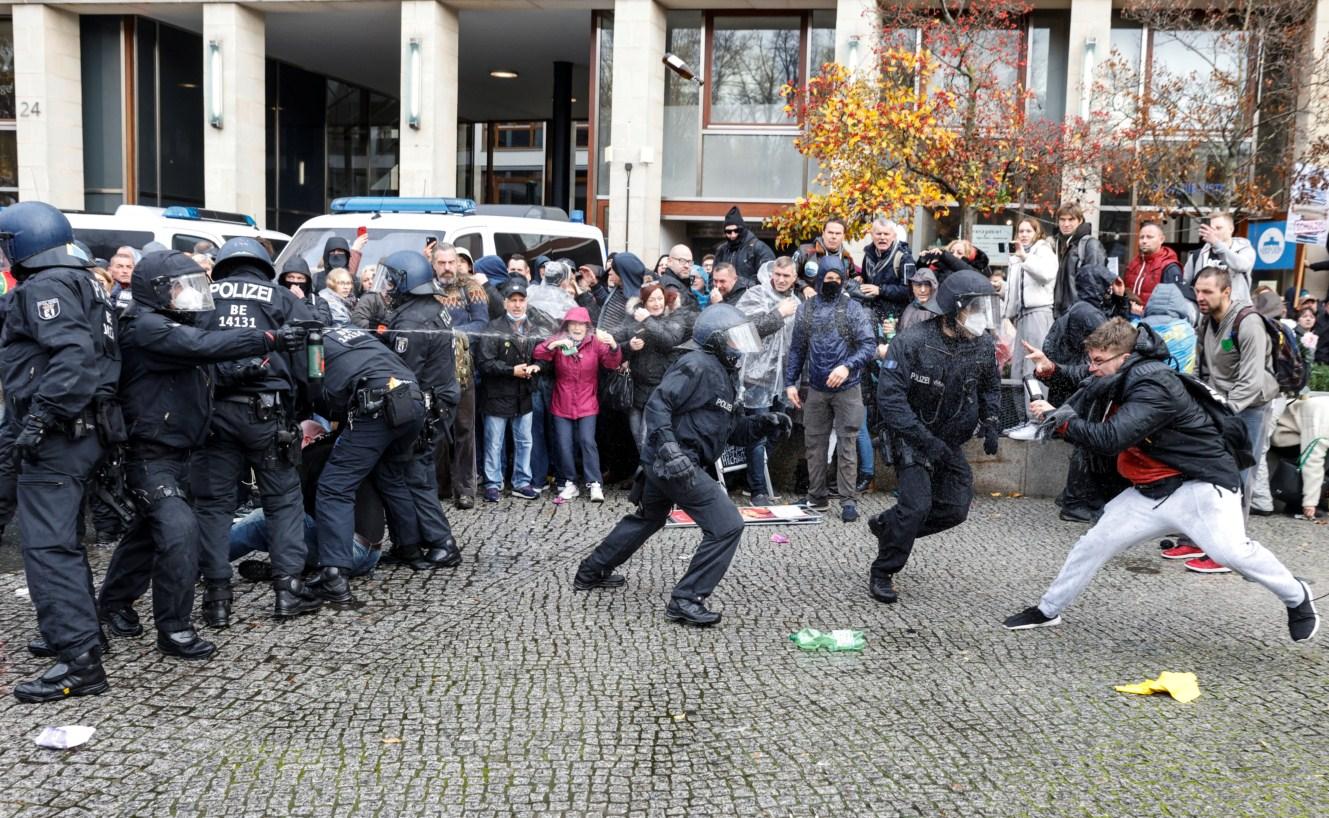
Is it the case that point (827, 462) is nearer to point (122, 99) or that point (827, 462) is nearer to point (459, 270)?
point (459, 270)

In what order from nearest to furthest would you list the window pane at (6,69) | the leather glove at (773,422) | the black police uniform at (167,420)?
the black police uniform at (167,420), the leather glove at (773,422), the window pane at (6,69)

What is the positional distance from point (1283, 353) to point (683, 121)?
44.1 feet

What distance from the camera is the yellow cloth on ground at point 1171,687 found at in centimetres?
532

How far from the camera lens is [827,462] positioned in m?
9.60

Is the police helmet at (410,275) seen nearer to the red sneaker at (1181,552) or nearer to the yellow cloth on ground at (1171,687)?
the yellow cloth on ground at (1171,687)

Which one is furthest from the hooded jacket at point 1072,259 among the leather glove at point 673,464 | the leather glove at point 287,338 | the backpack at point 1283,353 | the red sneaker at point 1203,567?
the leather glove at point 287,338

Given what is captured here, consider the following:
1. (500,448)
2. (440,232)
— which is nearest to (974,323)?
(500,448)

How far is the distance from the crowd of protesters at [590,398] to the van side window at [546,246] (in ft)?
2.40

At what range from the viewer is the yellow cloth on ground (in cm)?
532

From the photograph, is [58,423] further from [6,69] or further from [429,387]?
[6,69]

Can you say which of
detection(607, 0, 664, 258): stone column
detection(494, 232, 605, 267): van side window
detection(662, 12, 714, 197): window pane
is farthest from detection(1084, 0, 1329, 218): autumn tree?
detection(494, 232, 605, 267): van side window

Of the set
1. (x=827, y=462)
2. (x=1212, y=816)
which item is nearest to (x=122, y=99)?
(x=827, y=462)

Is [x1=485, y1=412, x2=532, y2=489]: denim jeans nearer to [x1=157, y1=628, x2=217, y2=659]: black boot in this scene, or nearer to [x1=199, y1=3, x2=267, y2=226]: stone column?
[x1=157, y1=628, x2=217, y2=659]: black boot

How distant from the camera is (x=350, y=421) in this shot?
678 centimetres
